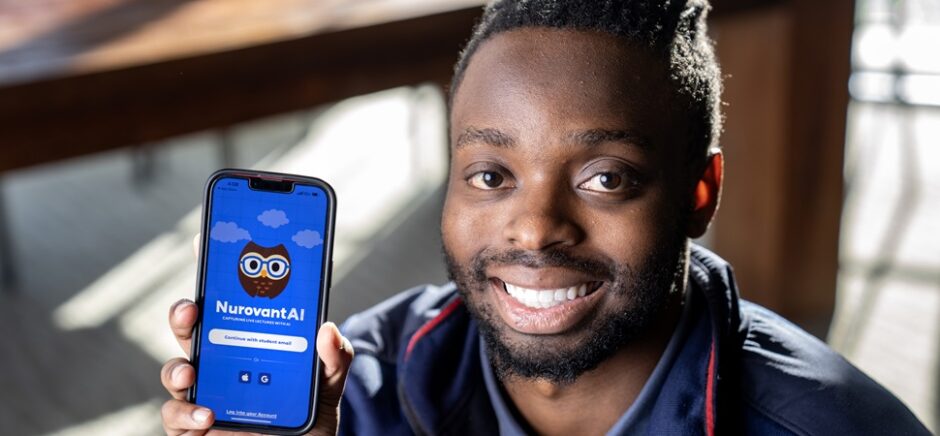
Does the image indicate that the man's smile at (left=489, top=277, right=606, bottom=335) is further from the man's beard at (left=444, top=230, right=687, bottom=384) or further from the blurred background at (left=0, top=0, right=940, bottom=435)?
the blurred background at (left=0, top=0, right=940, bottom=435)

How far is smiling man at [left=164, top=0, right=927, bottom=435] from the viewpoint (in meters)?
1.08

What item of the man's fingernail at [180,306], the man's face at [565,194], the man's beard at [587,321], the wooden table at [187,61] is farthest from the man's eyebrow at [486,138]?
the wooden table at [187,61]

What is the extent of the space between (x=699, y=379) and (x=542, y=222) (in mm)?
265

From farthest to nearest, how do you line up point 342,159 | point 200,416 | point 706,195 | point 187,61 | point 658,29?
point 342,159 < point 187,61 < point 706,195 < point 658,29 < point 200,416

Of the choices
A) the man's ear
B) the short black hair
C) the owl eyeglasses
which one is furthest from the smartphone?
the man's ear

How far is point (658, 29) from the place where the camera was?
1.12 m

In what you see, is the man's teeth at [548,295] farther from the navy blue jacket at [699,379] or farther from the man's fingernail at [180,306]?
the man's fingernail at [180,306]

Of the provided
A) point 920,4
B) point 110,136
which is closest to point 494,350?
point 110,136

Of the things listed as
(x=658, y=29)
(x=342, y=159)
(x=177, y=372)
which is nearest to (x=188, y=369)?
(x=177, y=372)

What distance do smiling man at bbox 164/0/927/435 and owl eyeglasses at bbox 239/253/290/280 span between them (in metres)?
0.06

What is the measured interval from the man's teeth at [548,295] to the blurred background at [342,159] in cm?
65

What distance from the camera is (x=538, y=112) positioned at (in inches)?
42.4

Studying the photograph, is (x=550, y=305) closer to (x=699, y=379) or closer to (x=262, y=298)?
(x=699, y=379)

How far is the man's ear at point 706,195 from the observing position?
121 centimetres
